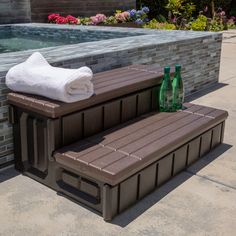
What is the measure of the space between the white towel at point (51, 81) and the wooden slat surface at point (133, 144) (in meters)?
0.45

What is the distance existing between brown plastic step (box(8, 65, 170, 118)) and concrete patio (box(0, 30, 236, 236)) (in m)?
0.72

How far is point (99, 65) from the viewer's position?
4.62 metres

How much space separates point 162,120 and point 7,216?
1.81 meters

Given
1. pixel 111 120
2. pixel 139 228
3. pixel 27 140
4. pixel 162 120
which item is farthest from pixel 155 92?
pixel 139 228

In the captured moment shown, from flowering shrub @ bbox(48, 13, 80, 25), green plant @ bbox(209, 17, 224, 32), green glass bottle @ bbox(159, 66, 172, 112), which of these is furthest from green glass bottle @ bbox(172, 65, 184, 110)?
green plant @ bbox(209, 17, 224, 32)

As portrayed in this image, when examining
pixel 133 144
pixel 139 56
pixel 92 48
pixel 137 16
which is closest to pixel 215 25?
pixel 137 16

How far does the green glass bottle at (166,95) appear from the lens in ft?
14.0

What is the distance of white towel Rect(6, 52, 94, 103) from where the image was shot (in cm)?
320

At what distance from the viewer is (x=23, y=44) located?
28.0 ft

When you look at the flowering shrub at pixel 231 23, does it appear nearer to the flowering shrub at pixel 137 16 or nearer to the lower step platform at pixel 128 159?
the flowering shrub at pixel 137 16

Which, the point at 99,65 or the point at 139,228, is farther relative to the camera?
the point at 99,65

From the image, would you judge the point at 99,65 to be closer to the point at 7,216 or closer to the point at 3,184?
the point at 3,184

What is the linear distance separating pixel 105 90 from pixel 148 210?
117 cm

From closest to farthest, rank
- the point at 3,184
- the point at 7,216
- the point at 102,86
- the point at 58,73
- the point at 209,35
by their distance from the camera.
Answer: the point at 7,216
the point at 58,73
the point at 3,184
the point at 102,86
the point at 209,35
